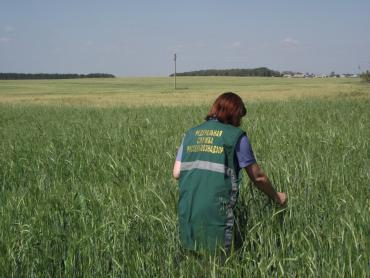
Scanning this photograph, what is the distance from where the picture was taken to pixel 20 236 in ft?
10.3

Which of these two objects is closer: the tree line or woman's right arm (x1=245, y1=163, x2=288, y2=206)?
woman's right arm (x1=245, y1=163, x2=288, y2=206)

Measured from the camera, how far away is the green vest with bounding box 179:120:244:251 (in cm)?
270

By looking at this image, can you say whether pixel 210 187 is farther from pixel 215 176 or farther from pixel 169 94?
pixel 169 94

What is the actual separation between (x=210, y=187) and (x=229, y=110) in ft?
1.61

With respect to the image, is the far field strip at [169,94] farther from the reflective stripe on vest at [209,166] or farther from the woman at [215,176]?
the reflective stripe on vest at [209,166]

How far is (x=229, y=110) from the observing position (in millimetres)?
2812

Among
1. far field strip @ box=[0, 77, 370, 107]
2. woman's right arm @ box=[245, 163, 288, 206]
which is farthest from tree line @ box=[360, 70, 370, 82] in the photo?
woman's right arm @ box=[245, 163, 288, 206]

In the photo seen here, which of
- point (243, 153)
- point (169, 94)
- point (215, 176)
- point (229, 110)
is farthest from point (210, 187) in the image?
point (169, 94)

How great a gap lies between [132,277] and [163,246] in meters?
0.43

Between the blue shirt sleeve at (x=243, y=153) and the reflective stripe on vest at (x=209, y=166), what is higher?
the blue shirt sleeve at (x=243, y=153)

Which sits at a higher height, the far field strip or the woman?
the woman

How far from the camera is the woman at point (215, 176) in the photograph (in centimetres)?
271

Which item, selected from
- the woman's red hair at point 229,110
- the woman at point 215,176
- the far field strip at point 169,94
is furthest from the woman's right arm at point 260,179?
the far field strip at point 169,94

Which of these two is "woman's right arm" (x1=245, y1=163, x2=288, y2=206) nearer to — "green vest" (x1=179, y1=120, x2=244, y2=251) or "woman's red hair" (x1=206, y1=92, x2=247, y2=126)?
"green vest" (x1=179, y1=120, x2=244, y2=251)
